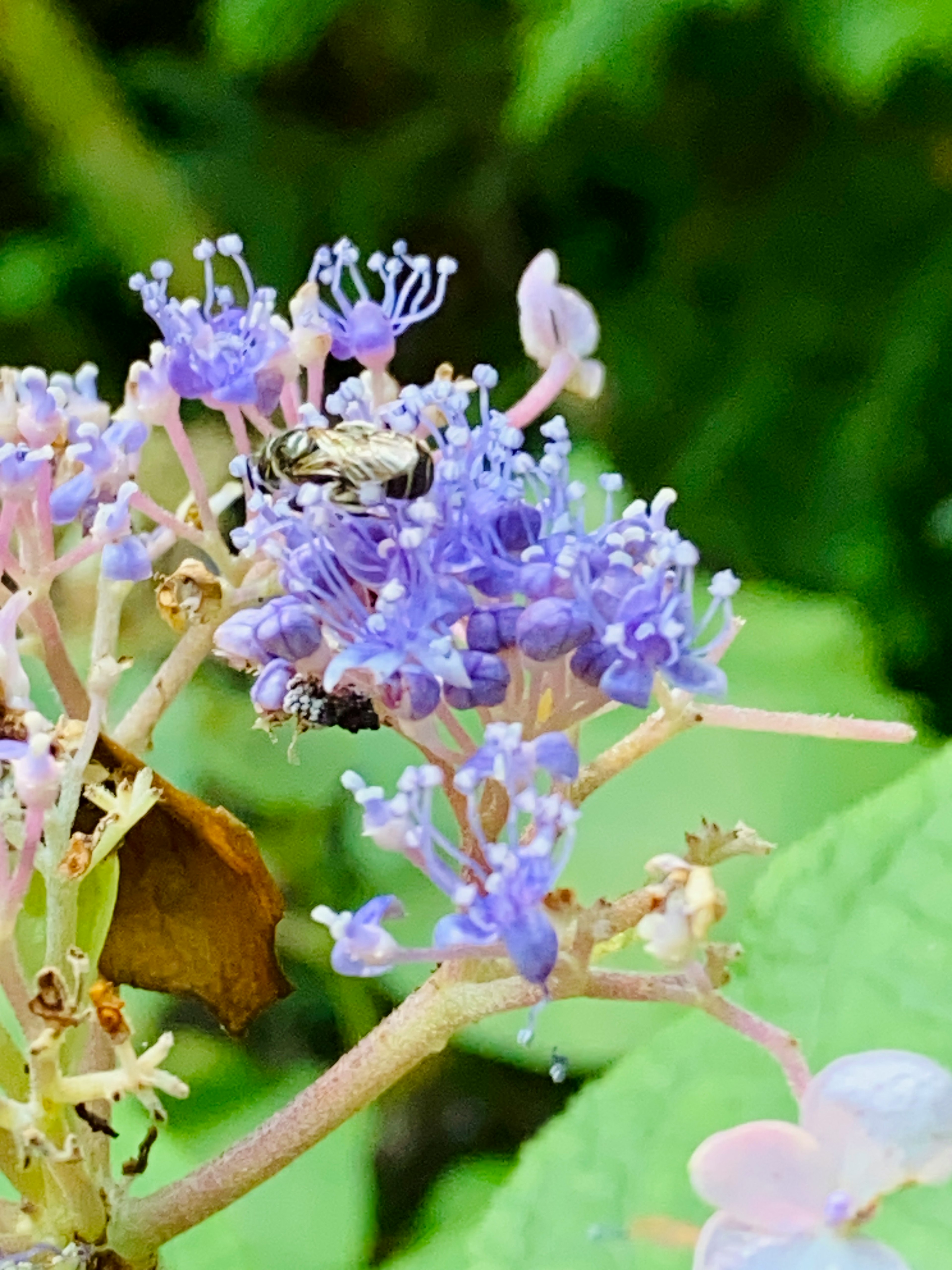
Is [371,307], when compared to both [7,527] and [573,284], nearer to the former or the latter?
[7,527]

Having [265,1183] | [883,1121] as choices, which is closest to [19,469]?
[883,1121]

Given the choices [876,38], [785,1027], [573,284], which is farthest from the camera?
[573,284]

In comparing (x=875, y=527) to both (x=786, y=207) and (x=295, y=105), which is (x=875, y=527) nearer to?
→ (x=786, y=207)

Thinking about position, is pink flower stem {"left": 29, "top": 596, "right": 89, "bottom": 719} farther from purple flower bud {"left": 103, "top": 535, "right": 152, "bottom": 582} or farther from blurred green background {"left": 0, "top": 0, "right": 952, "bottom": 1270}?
blurred green background {"left": 0, "top": 0, "right": 952, "bottom": 1270}

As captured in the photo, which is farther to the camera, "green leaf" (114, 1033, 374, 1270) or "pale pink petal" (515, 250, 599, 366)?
"green leaf" (114, 1033, 374, 1270)

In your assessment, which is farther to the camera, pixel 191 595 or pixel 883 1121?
pixel 191 595

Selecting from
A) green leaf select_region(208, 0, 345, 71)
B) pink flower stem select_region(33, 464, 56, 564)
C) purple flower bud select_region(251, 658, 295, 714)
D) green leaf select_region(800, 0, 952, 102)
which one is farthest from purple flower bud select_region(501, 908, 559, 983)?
green leaf select_region(208, 0, 345, 71)

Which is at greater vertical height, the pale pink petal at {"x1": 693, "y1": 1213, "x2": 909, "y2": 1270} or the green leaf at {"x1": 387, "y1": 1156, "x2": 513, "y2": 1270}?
the pale pink petal at {"x1": 693, "y1": 1213, "x2": 909, "y2": 1270}
